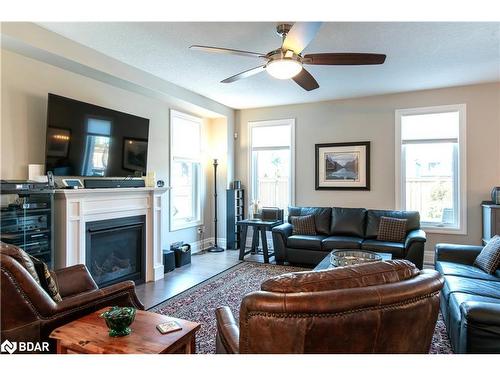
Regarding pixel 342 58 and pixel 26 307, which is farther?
pixel 342 58

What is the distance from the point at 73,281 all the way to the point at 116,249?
1408 mm

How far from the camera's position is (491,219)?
4117mm

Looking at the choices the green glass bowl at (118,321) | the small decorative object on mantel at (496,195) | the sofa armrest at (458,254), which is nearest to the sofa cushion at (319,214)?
the sofa armrest at (458,254)

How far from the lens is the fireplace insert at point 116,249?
3.44m

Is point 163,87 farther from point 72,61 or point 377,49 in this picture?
point 377,49

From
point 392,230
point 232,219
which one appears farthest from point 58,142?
point 392,230

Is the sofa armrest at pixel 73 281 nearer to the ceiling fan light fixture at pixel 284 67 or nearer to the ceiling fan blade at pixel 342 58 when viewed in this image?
the ceiling fan light fixture at pixel 284 67

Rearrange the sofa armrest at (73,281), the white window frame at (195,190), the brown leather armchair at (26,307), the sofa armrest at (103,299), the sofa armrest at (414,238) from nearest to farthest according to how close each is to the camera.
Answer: the brown leather armchair at (26,307), the sofa armrest at (103,299), the sofa armrest at (73,281), the sofa armrest at (414,238), the white window frame at (195,190)

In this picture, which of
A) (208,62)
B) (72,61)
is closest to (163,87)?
(208,62)

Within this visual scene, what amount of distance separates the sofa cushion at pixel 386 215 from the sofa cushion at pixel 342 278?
139 inches

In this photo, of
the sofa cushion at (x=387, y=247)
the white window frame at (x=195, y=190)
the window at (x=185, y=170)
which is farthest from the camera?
the window at (x=185, y=170)

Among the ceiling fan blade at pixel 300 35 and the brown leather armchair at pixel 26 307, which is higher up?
the ceiling fan blade at pixel 300 35

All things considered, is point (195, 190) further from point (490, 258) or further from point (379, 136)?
point (490, 258)

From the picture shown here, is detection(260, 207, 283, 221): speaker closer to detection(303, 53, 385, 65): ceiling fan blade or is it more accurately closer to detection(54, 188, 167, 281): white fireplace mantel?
detection(54, 188, 167, 281): white fireplace mantel
